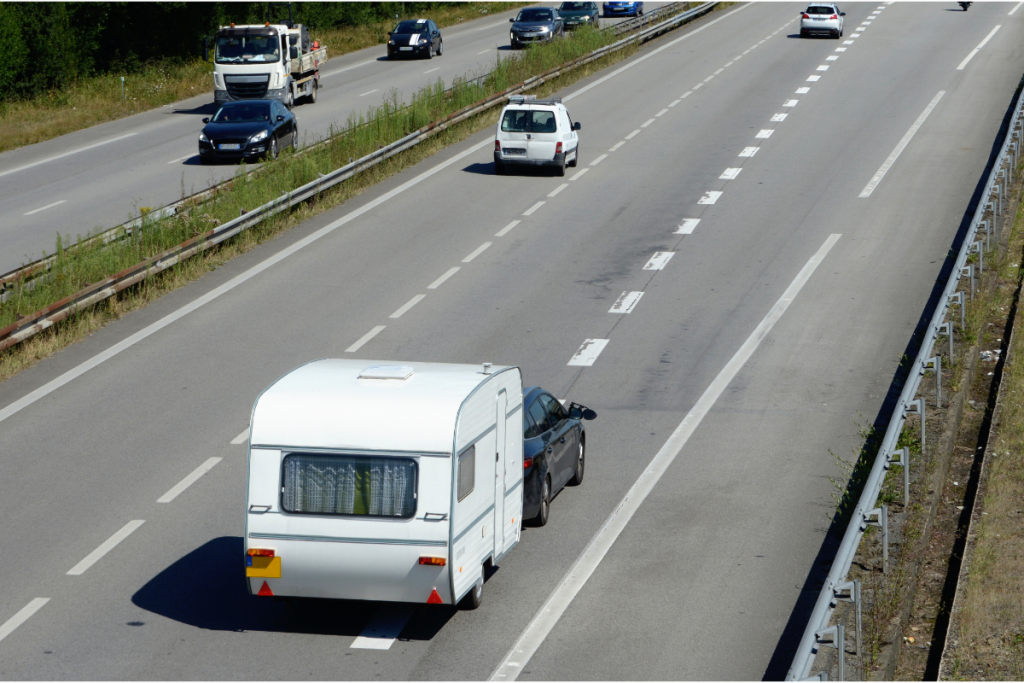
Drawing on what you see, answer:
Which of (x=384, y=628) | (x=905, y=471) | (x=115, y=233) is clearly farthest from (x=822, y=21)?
(x=384, y=628)

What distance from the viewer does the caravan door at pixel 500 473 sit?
10875 millimetres

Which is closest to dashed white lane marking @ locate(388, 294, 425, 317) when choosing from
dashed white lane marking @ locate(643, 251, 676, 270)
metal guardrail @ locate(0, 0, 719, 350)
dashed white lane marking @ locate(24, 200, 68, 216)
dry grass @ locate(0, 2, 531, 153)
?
metal guardrail @ locate(0, 0, 719, 350)

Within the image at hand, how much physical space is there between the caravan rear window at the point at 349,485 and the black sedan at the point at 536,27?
46.4m

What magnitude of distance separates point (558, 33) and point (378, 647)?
50.9m

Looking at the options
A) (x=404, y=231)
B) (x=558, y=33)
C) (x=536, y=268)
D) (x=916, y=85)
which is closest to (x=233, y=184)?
(x=404, y=231)

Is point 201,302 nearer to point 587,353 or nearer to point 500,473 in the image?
point 587,353

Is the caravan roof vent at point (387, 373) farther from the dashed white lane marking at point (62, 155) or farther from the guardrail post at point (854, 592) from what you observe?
the dashed white lane marking at point (62, 155)

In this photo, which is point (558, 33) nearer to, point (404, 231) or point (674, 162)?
point (674, 162)

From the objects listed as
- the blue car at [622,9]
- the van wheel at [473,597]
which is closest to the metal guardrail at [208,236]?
the van wheel at [473,597]

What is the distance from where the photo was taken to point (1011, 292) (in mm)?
20766

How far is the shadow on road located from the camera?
410 inches

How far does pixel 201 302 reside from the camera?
67.7 ft

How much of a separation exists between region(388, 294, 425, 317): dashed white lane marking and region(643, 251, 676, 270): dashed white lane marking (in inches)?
171

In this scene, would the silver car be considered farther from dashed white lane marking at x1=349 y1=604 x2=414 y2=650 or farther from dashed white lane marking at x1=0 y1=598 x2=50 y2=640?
Answer: dashed white lane marking at x1=0 y1=598 x2=50 y2=640
